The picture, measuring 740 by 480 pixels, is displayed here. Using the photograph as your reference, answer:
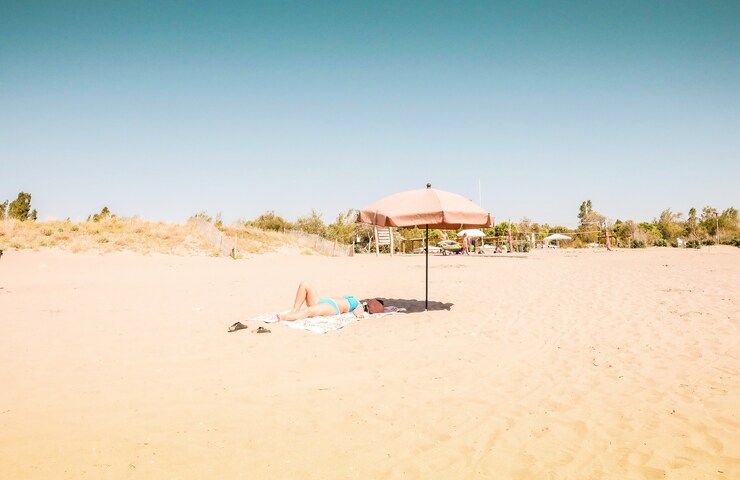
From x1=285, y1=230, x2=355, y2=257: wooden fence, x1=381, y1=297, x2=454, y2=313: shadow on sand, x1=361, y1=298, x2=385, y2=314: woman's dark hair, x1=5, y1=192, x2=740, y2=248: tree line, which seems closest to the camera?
x1=361, y1=298, x2=385, y2=314: woman's dark hair

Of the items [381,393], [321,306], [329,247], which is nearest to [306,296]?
[321,306]

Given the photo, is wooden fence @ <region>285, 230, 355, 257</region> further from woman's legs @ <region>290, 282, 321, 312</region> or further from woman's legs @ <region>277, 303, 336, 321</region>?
woman's legs @ <region>277, 303, 336, 321</region>

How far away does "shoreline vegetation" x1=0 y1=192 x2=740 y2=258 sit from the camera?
19453 mm

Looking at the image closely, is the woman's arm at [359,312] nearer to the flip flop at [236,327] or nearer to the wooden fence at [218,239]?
the flip flop at [236,327]

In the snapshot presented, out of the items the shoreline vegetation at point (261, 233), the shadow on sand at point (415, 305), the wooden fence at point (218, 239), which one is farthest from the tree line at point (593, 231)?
the shadow on sand at point (415, 305)

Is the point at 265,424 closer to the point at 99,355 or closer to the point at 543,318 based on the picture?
the point at 99,355

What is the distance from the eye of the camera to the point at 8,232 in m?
18.6

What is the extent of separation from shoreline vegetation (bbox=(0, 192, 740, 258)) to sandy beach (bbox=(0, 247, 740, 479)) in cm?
1245

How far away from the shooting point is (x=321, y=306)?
25.1ft

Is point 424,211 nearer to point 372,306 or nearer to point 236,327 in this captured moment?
point 372,306

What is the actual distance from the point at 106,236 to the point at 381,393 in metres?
21.2

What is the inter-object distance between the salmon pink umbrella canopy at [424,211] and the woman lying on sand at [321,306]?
1670 millimetres

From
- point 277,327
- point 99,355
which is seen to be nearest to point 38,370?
point 99,355

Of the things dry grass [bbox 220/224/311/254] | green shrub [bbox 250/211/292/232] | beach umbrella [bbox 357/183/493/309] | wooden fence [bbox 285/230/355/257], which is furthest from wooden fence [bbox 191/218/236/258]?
beach umbrella [bbox 357/183/493/309]
